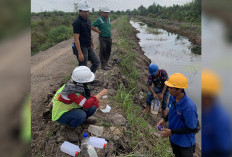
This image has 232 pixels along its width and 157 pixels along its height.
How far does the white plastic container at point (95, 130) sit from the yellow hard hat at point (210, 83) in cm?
232

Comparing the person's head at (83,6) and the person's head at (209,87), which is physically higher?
the person's head at (83,6)

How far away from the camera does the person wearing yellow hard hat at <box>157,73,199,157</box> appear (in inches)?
86.6

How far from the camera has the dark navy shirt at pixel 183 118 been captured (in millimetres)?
2209

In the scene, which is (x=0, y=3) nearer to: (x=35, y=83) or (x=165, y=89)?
(x=165, y=89)

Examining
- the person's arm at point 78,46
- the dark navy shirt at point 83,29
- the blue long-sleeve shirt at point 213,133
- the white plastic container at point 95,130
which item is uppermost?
the dark navy shirt at point 83,29

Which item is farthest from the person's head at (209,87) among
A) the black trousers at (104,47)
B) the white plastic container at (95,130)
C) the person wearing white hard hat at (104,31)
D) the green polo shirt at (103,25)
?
the black trousers at (104,47)

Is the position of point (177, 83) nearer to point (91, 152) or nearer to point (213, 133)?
point (213, 133)

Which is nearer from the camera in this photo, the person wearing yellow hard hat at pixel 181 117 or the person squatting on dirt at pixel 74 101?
the person wearing yellow hard hat at pixel 181 117

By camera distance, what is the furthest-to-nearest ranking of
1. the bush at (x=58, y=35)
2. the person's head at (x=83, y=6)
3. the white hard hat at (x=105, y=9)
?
the bush at (x=58, y=35) < the white hard hat at (x=105, y=9) < the person's head at (x=83, y=6)

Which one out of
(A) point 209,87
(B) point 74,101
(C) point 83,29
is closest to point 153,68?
(C) point 83,29

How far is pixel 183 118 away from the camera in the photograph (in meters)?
2.33

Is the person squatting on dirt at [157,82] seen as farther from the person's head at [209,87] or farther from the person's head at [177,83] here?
the person's head at [209,87]

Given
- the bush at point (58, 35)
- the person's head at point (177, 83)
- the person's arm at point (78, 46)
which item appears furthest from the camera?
the bush at point (58, 35)

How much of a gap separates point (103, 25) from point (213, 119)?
182 inches
